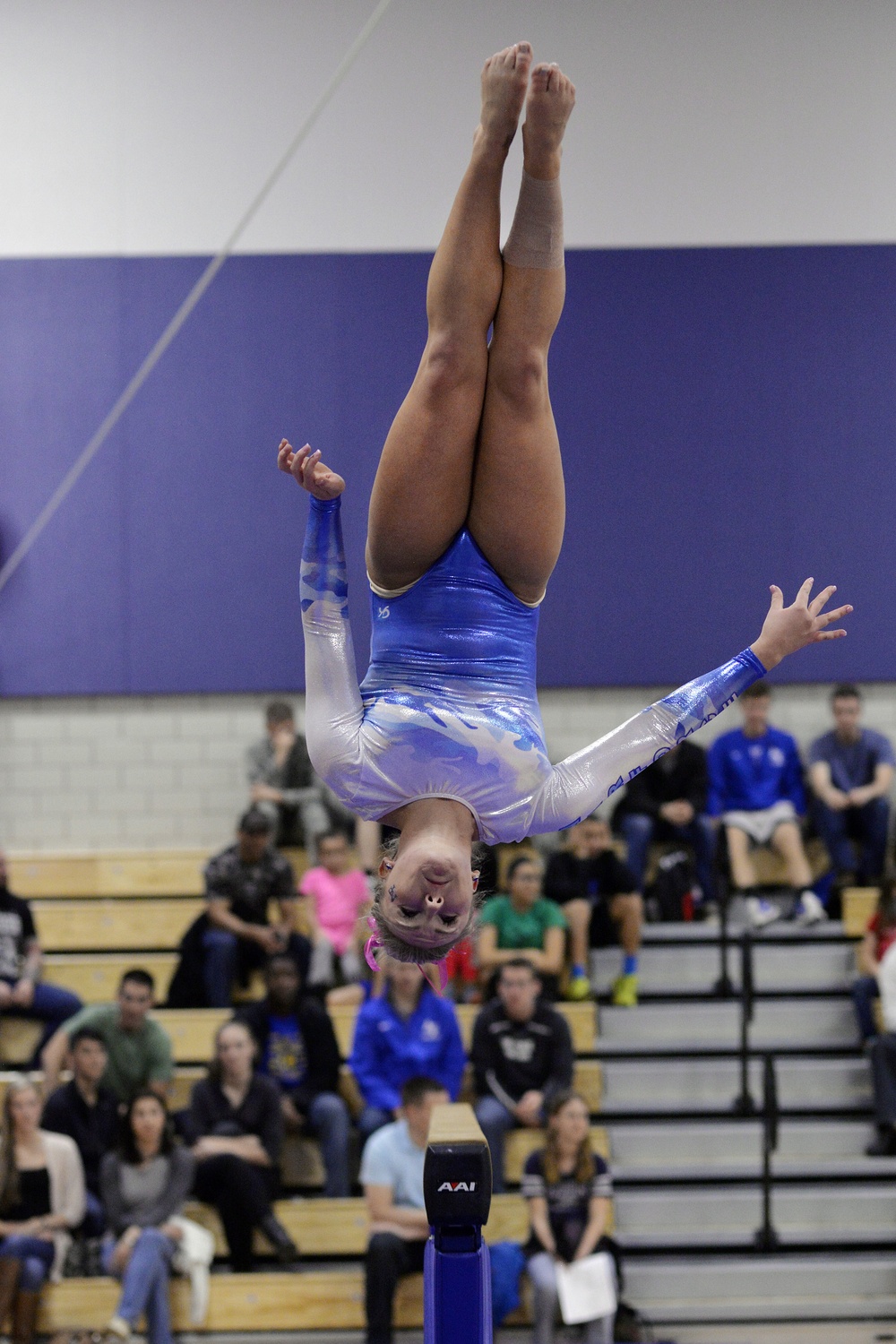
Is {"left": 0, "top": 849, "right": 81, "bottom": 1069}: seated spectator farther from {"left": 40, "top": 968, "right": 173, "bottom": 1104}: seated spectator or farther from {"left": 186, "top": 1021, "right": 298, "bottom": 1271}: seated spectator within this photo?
{"left": 186, "top": 1021, "right": 298, "bottom": 1271}: seated spectator

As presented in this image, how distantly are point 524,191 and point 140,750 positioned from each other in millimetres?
4942

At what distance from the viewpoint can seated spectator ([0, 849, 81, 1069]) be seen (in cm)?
609

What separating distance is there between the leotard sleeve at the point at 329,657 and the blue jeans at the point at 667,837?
406 cm

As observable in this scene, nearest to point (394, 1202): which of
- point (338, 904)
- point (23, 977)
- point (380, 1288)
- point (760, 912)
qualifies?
point (380, 1288)

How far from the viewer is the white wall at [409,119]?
623 centimetres

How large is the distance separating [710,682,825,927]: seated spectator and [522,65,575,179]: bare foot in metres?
4.15

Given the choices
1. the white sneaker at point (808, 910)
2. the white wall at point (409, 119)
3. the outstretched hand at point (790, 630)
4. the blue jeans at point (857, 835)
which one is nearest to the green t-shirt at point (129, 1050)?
the white sneaker at point (808, 910)

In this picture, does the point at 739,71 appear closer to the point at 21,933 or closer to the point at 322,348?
the point at 322,348

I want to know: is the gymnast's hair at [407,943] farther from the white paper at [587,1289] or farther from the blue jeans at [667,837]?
the blue jeans at [667,837]

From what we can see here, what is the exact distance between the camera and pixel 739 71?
6266 millimetres

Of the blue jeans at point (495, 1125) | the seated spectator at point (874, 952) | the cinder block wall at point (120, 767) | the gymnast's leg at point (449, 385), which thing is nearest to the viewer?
the gymnast's leg at point (449, 385)

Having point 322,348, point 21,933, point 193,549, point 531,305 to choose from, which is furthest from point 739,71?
point 21,933

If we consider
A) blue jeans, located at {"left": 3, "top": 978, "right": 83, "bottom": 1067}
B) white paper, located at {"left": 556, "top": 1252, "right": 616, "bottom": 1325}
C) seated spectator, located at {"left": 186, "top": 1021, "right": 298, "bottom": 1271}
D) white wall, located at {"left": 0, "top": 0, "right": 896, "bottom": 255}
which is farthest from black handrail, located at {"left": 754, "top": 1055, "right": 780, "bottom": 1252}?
white wall, located at {"left": 0, "top": 0, "right": 896, "bottom": 255}

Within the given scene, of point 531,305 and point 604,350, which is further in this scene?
point 604,350
